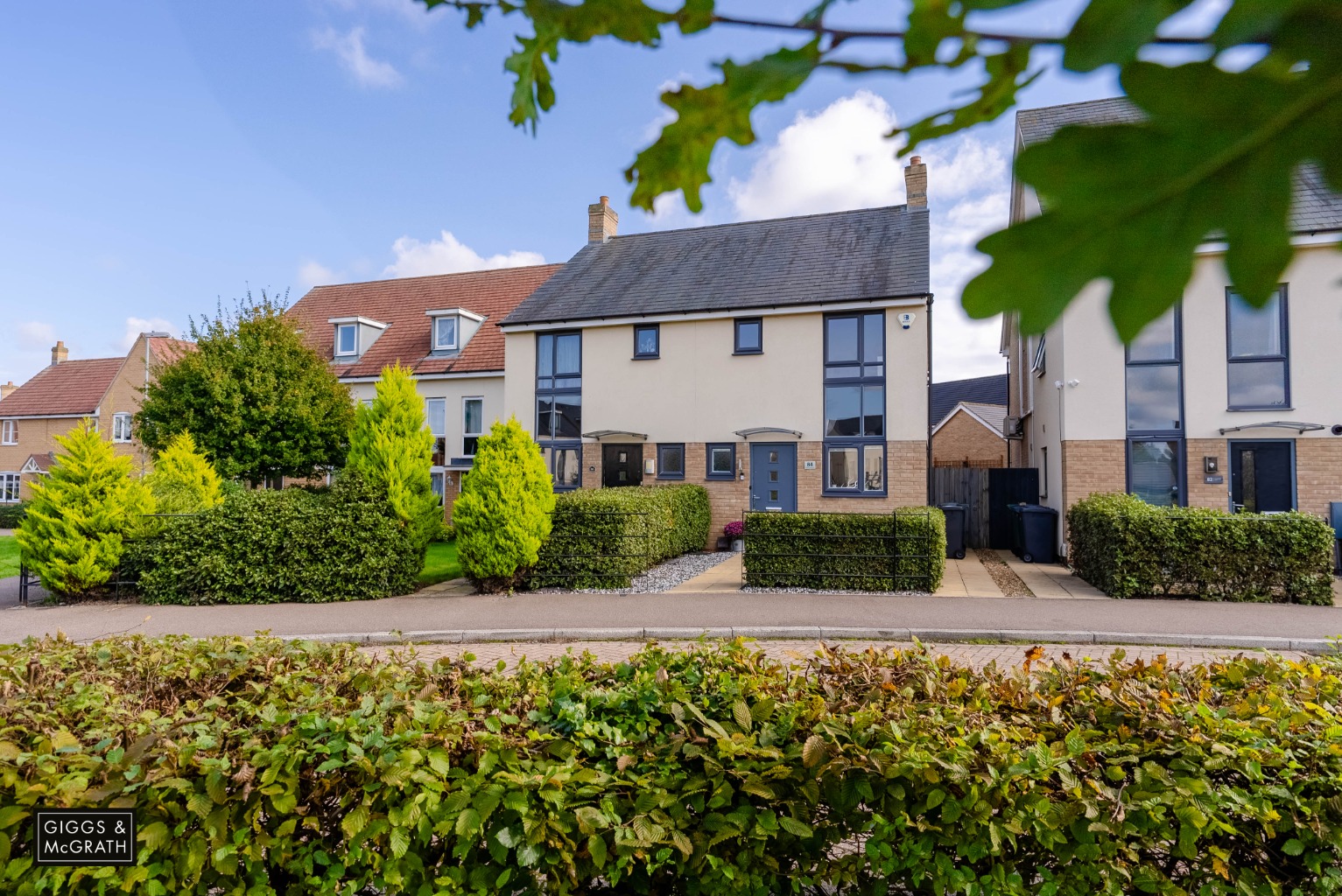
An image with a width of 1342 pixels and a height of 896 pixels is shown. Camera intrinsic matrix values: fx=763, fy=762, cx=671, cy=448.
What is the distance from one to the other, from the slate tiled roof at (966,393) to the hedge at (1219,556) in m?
26.1

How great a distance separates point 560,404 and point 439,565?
686 cm

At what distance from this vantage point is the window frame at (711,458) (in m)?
19.7

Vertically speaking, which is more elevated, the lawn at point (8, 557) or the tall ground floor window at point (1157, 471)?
the tall ground floor window at point (1157, 471)

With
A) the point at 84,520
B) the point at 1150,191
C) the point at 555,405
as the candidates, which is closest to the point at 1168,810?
the point at 1150,191

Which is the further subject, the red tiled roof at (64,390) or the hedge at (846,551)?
the red tiled roof at (64,390)

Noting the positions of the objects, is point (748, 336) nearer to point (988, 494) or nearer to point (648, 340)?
point (648, 340)

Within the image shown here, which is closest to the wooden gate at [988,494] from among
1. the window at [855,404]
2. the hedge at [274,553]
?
the window at [855,404]

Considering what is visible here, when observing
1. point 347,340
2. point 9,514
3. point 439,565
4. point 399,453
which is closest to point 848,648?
point 399,453

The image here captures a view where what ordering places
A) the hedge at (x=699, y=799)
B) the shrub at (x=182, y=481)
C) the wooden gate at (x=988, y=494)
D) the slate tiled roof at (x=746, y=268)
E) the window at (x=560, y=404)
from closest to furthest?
the hedge at (x=699, y=799), the shrub at (x=182, y=481), the wooden gate at (x=988, y=494), the slate tiled roof at (x=746, y=268), the window at (x=560, y=404)

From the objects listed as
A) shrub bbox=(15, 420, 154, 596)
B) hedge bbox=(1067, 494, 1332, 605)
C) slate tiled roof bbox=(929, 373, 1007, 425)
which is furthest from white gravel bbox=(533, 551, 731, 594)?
slate tiled roof bbox=(929, 373, 1007, 425)

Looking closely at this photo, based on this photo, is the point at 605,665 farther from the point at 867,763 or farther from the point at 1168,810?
the point at 1168,810

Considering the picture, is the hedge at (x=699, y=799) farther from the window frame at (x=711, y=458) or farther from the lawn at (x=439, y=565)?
the window frame at (x=711, y=458)

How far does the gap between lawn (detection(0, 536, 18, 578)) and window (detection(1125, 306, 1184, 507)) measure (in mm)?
15034

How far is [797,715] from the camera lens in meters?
2.85
